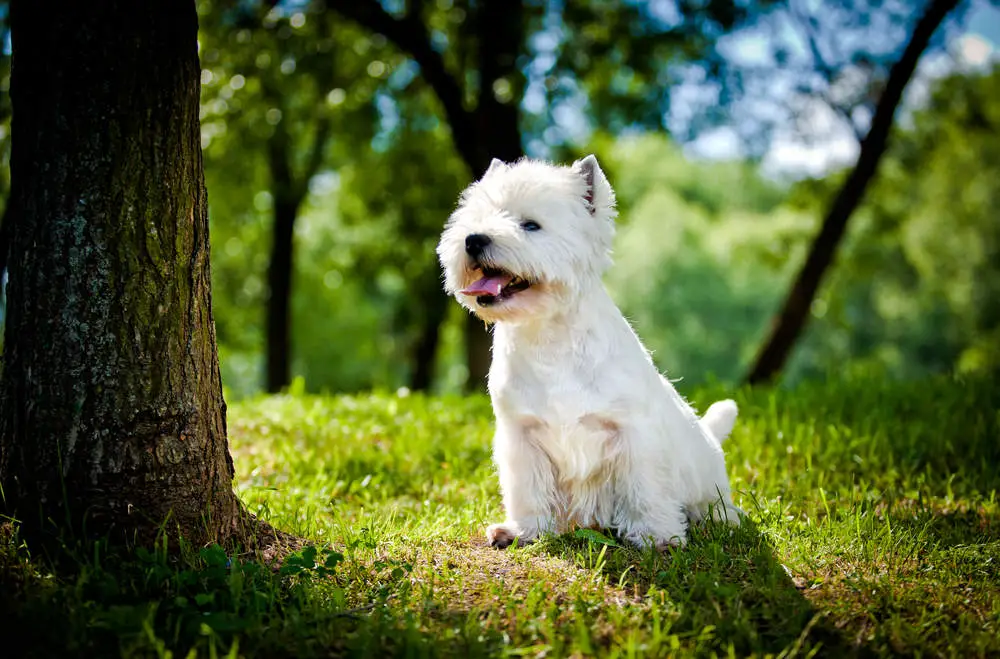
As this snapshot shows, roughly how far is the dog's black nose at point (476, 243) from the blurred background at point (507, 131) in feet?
16.4

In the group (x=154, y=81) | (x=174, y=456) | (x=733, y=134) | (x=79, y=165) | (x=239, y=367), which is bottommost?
(x=239, y=367)

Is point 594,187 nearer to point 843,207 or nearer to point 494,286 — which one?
point 494,286

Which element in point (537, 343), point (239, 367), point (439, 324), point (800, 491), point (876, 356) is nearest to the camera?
point (537, 343)

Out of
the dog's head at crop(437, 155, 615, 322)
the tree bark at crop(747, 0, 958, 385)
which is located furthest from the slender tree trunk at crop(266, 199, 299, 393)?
the dog's head at crop(437, 155, 615, 322)

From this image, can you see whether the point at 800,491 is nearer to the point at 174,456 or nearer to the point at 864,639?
the point at 864,639

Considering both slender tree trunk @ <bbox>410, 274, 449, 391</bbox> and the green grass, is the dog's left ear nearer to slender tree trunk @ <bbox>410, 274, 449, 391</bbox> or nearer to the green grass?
the green grass

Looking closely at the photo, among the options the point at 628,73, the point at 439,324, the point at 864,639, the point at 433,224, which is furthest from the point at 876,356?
the point at 864,639

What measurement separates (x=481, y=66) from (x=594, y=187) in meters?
6.76

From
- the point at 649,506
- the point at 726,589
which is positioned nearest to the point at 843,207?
the point at 649,506

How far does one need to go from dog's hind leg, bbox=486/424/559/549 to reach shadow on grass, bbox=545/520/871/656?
0.19m

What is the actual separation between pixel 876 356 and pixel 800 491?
30450 mm

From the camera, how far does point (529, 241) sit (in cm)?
364

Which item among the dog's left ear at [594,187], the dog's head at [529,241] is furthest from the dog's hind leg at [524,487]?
the dog's left ear at [594,187]

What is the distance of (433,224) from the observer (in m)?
16.5
